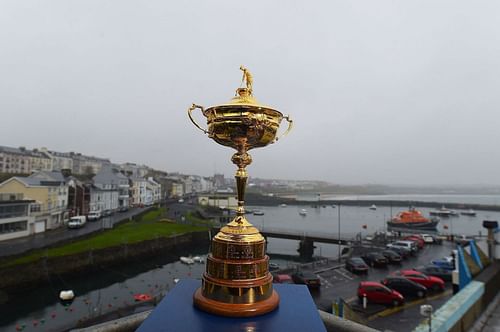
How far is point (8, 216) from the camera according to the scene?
23625 millimetres

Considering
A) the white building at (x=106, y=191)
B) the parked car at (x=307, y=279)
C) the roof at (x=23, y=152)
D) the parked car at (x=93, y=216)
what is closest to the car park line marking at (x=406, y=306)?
the parked car at (x=307, y=279)

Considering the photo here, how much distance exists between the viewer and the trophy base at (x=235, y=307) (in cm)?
212

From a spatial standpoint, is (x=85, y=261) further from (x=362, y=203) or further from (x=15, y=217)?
(x=362, y=203)

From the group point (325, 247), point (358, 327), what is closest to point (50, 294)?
point (358, 327)

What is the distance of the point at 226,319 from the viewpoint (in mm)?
2080

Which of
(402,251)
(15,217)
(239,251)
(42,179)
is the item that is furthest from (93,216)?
(239,251)

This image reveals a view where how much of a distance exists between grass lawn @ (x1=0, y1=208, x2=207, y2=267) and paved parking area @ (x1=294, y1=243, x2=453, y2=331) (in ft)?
52.4

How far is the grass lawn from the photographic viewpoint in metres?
19.7

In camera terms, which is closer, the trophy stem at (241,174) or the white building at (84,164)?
the trophy stem at (241,174)

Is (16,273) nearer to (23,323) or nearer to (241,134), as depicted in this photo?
(23,323)

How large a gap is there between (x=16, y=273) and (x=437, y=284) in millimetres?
22445

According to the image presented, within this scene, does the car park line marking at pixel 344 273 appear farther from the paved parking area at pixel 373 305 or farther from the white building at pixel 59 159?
the white building at pixel 59 159

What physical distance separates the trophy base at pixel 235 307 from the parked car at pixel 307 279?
12.7 meters

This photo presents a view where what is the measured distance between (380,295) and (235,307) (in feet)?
37.3
